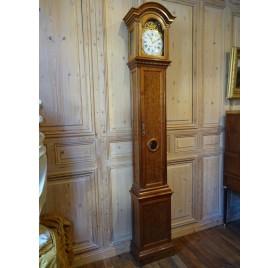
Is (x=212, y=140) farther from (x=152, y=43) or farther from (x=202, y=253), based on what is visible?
(x=152, y=43)

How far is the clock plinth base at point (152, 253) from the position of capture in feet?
6.16

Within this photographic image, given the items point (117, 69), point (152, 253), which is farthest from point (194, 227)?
point (117, 69)

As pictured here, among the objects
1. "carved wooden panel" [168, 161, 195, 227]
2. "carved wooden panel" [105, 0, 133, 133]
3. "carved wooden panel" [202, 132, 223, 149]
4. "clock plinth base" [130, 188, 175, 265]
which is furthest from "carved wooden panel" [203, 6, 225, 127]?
"clock plinth base" [130, 188, 175, 265]

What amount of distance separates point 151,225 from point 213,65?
1866 mm

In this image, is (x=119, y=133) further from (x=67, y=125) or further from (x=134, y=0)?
(x=134, y=0)

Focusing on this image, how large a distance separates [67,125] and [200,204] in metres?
1.76

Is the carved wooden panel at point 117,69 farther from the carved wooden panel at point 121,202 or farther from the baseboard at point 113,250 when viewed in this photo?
the baseboard at point 113,250

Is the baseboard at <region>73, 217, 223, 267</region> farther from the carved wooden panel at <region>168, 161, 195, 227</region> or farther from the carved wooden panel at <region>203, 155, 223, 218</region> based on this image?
the carved wooden panel at <region>203, 155, 223, 218</region>

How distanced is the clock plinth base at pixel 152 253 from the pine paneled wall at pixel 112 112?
0.53 feet
